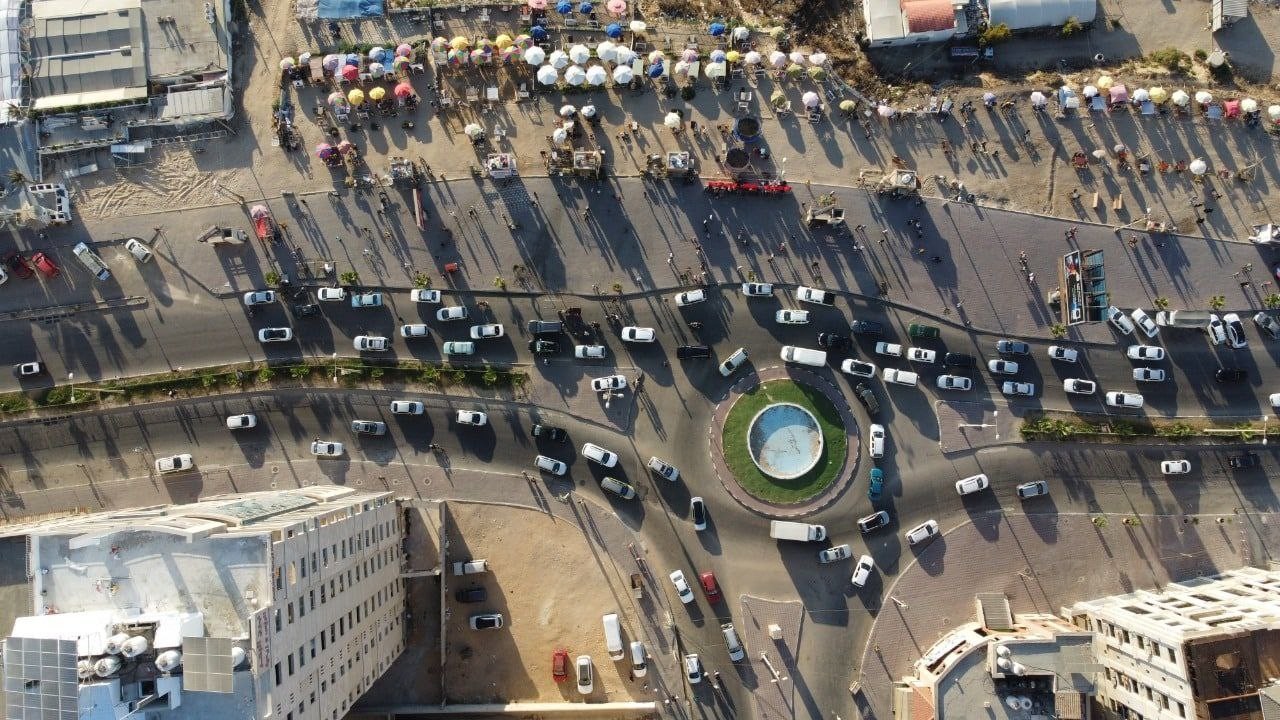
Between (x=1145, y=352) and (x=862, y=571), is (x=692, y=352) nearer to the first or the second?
(x=862, y=571)

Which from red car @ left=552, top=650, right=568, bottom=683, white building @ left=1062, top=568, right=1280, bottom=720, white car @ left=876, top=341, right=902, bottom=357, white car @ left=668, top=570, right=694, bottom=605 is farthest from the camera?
white car @ left=876, top=341, right=902, bottom=357

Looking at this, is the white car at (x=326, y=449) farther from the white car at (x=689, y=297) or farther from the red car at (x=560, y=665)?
the white car at (x=689, y=297)

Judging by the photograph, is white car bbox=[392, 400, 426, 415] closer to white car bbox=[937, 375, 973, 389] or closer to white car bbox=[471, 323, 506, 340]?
white car bbox=[471, 323, 506, 340]

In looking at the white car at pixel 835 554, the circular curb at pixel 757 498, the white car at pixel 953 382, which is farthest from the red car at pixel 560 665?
the white car at pixel 953 382

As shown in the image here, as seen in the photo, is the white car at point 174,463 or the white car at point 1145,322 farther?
the white car at point 1145,322

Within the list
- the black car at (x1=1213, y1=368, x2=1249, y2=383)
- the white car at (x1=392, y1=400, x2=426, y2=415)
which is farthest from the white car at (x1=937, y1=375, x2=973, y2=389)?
the white car at (x1=392, y1=400, x2=426, y2=415)

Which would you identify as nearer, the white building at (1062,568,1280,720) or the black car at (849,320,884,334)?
the white building at (1062,568,1280,720)
